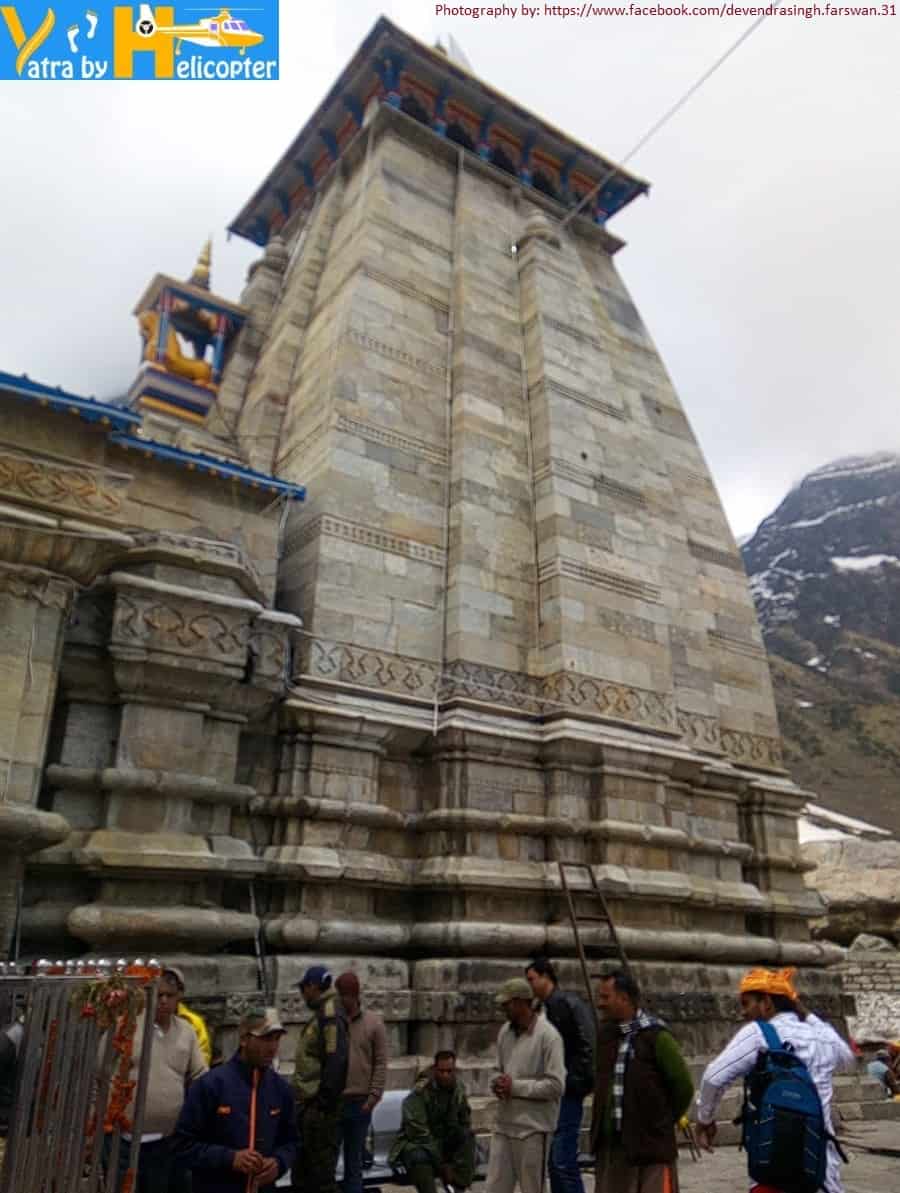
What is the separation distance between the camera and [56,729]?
7.98 metres

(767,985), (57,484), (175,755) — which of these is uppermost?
(57,484)

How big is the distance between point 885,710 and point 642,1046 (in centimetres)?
6648

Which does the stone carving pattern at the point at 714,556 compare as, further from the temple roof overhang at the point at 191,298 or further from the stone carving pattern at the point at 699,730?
the temple roof overhang at the point at 191,298

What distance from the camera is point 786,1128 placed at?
357 cm

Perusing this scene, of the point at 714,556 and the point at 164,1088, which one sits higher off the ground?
the point at 714,556

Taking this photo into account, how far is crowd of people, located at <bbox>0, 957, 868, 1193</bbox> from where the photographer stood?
391cm

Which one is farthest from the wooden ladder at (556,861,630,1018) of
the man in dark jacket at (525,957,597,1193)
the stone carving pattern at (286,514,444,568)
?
the stone carving pattern at (286,514,444,568)

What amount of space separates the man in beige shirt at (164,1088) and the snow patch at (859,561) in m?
107

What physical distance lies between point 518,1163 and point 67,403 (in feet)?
22.9

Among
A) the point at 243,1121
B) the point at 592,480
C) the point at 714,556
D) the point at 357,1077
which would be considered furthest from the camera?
the point at 714,556

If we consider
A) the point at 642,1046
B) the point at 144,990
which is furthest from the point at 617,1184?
the point at 144,990

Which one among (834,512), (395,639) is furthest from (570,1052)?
(834,512)

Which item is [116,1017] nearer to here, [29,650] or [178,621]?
[29,650]

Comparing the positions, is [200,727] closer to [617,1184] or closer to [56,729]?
[56,729]
